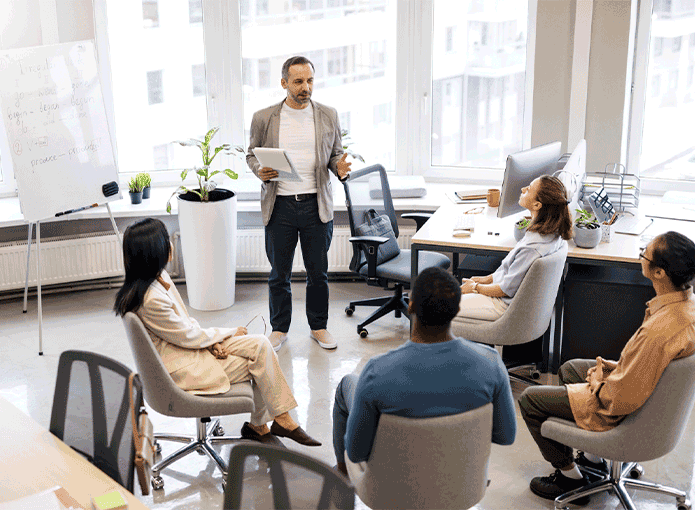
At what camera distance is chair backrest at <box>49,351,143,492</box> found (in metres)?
2.10

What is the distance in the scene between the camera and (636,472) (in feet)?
10.6

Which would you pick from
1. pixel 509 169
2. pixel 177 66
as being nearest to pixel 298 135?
pixel 509 169

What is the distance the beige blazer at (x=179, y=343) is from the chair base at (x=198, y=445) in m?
0.28

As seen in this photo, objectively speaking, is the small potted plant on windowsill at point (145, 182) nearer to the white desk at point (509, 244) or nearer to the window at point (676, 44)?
the white desk at point (509, 244)

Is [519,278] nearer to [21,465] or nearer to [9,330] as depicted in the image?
[21,465]

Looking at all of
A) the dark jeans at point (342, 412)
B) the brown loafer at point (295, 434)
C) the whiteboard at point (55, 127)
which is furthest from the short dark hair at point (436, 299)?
the whiteboard at point (55, 127)

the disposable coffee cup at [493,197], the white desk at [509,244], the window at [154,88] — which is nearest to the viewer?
the white desk at [509,244]

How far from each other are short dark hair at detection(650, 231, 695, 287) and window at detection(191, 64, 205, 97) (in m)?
4.04

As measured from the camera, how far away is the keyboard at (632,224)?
4273mm

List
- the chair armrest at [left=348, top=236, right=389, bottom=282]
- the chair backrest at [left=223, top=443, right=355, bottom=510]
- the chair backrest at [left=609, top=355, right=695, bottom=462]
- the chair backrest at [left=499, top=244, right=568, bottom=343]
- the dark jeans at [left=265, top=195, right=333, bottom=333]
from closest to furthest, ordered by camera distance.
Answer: the chair backrest at [left=223, top=443, right=355, bottom=510] → the chair backrest at [left=609, top=355, right=695, bottom=462] → the chair backrest at [left=499, top=244, right=568, bottom=343] → the dark jeans at [left=265, top=195, right=333, bottom=333] → the chair armrest at [left=348, top=236, right=389, bottom=282]

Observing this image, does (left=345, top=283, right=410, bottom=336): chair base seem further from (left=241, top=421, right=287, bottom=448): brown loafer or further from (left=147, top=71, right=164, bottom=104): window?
(left=147, top=71, right=164, bottom=104): window

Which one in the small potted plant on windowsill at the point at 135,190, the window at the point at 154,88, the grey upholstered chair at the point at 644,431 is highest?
the window at the point at 154,88

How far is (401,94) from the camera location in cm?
586

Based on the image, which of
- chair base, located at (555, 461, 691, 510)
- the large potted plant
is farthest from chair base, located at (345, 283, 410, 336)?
chair base, located at (555, 461, 691, 510)
